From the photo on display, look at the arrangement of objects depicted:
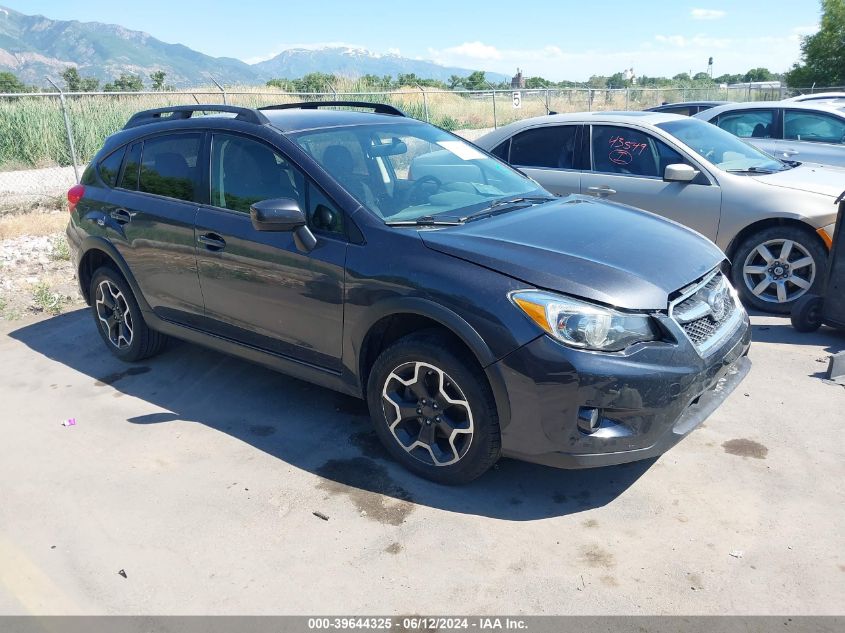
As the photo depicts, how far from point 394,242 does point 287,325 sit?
2.98ft

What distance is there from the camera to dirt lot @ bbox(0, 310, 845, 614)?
290cm

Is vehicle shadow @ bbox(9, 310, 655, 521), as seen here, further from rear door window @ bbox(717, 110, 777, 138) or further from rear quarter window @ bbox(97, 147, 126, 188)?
rear door window @ bbox(717, 110, 777, 138)

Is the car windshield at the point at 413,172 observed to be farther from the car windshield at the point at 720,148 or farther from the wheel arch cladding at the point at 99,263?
the car windshield at the point at 720,148

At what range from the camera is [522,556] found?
10.2ft

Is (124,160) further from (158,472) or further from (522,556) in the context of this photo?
(522,556)

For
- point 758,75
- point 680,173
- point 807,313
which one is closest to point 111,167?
point 680,173

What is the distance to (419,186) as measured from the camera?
13.7 feet

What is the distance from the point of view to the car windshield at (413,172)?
3975 mm

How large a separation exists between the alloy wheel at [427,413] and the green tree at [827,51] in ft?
126

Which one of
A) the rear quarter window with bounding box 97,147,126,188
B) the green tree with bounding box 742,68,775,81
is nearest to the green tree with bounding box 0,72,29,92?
the rear quarter window with bounding box 97,147,126,188

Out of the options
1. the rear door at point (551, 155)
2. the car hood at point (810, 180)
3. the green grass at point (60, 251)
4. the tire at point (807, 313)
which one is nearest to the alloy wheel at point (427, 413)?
the tire at point (807, 313)

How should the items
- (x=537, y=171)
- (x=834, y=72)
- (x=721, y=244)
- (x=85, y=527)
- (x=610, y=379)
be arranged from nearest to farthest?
(x=610, y=379), (x=85, y=527), (x=721, y=244), (x=537, y=171), (x=834, y=72)

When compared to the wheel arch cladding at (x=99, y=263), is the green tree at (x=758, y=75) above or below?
above

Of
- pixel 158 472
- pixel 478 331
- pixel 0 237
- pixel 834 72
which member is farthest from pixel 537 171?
pixel 834 72
